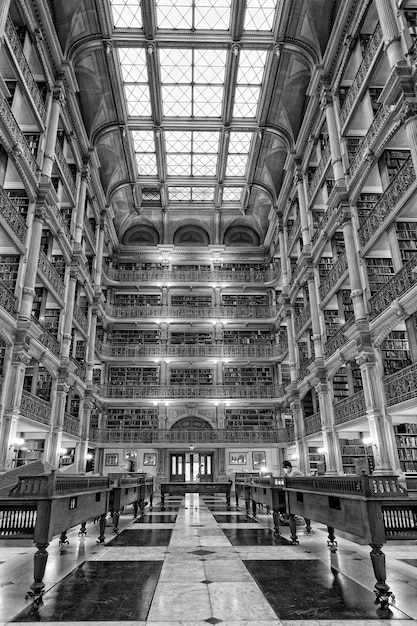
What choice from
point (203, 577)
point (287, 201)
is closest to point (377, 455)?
point (203, 577)

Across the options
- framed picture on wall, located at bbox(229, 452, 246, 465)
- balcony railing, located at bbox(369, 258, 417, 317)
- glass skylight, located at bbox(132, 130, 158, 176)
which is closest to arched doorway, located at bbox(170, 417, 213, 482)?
framed picture on wall, located at bbox(229, 452, 246, 465)

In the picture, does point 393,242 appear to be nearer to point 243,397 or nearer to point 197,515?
point 197,515

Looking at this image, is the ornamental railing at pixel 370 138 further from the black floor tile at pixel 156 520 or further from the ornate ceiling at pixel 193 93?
the black floor tile at pixel 156 520

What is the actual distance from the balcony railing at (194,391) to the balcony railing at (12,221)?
1217 centimetres

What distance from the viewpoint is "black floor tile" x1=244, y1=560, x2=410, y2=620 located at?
121 inches

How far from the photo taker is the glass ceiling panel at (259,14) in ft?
49.0

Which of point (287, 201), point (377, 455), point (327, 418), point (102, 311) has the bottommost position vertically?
point (377, 455)

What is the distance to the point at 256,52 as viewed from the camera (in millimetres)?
16578

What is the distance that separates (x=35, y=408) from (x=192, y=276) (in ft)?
46.0

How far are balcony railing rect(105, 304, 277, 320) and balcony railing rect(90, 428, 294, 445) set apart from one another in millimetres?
6180

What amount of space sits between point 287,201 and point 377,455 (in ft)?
45.4

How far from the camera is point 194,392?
22625mm

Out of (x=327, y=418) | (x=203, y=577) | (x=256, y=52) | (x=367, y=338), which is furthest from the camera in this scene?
(x=256, y=52)

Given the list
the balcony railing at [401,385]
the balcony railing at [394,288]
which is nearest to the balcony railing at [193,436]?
the balcony railing at [401,385]
